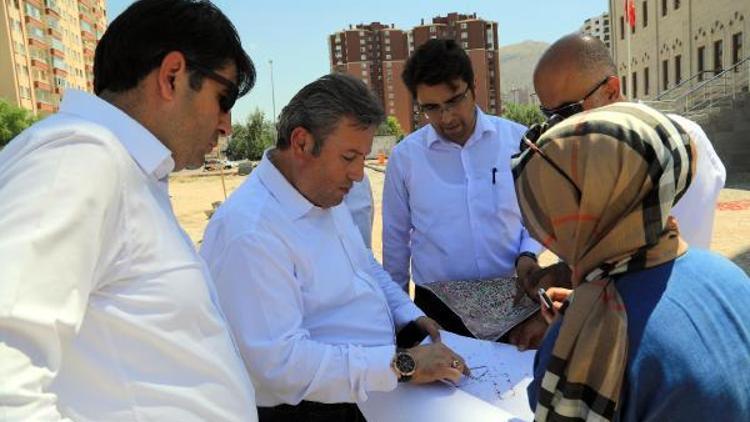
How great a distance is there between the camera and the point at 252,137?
61938 millimetres

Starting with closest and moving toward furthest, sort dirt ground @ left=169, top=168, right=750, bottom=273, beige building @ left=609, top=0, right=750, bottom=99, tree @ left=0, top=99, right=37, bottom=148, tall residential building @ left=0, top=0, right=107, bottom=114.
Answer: dirt ground @ left=169, top=168, right=750, bottom=273
beige building @ left=609, top=0, right=750, bottom=99
tree @ left=0, top=99, right=37, bottom=148
tall residential building @ left=0, top=0, right=107, bottom=114

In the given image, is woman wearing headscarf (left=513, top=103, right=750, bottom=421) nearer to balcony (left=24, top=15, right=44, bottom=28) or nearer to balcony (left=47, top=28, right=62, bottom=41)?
balcony (left=24, top=15, right=44, bottom=28)

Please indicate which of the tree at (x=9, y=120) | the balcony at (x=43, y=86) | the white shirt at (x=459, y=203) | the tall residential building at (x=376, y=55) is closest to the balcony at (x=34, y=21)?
the balcony at (x=43, y=86)

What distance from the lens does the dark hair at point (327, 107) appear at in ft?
6.46

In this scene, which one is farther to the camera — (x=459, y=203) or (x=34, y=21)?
(x=34, y=21)

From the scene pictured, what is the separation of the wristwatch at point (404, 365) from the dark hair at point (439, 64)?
5.12 ft

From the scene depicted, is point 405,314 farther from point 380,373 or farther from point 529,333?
point 380,373

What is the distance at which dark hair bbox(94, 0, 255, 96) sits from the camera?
4.30ft

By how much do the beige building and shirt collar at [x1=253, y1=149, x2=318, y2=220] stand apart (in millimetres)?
23072

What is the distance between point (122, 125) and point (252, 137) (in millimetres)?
62088

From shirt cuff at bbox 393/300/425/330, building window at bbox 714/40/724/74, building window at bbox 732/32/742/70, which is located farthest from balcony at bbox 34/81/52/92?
shirt cuff at bbox 393/300/425/330

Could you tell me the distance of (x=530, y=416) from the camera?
1717 mm

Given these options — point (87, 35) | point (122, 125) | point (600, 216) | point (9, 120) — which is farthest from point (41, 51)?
point (600, 216)

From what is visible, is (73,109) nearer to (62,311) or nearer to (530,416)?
(62,311)
